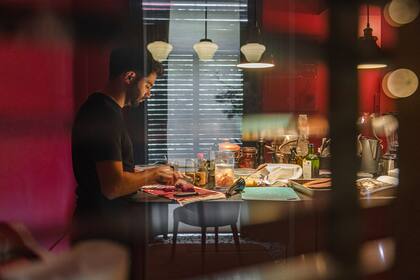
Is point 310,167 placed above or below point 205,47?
below

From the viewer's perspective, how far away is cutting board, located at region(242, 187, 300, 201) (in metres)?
2.42

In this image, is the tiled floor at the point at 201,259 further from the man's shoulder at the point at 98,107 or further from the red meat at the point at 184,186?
the man's shoulder at the point at 98,107

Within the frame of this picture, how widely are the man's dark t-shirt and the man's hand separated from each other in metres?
0.36

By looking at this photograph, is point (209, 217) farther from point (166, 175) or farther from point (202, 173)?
point (166, 175)

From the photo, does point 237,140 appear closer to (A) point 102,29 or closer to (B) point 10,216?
(A) point 102,29

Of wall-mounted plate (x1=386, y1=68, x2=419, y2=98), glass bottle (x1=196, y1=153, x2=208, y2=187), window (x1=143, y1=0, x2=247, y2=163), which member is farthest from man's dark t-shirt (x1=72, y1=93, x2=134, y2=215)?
window (x1=143, y1=0, x2=247, y2=163)

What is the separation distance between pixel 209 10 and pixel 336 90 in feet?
15.7

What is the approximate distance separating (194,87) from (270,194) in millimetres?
2670

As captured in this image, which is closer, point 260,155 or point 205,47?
point 260,155

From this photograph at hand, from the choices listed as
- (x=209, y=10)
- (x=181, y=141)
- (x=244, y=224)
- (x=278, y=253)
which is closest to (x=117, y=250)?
(x=278, y=253)

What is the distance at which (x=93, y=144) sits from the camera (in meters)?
2.15

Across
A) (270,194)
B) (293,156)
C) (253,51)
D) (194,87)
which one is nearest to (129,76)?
(270,194)

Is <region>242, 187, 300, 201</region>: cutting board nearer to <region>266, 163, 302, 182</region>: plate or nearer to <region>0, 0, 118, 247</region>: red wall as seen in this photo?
<region>266, 163, 302, 182</region>: plate

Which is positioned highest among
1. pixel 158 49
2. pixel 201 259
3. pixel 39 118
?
pixel 158 49
